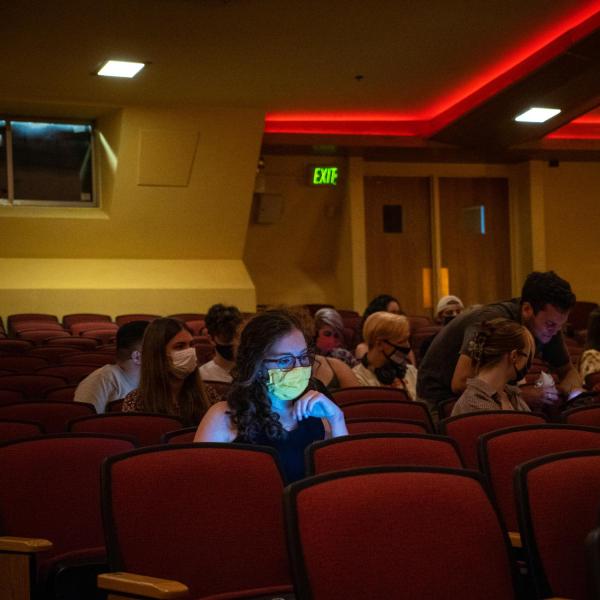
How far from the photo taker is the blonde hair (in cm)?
594

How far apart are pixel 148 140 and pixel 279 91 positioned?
71.7 inches

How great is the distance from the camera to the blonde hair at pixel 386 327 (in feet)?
19.5

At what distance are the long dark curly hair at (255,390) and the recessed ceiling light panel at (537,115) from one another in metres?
9.95

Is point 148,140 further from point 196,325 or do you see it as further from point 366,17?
point 366,17

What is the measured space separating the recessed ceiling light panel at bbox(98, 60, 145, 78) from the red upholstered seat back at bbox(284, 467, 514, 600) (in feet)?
30.0

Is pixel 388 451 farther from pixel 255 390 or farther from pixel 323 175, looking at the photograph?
pixel 323 175

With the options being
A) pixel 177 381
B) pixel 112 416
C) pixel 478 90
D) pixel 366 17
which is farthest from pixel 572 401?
pixel 478 90

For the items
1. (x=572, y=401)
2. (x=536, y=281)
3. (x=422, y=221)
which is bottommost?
(x=572, y=401)

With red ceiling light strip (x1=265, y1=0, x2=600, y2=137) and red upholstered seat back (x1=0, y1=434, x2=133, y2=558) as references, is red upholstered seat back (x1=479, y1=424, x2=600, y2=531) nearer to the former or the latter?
red upholstered seat back (x1=0, y1=434, x2=133, y2=558)

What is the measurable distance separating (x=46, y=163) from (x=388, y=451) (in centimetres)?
1143

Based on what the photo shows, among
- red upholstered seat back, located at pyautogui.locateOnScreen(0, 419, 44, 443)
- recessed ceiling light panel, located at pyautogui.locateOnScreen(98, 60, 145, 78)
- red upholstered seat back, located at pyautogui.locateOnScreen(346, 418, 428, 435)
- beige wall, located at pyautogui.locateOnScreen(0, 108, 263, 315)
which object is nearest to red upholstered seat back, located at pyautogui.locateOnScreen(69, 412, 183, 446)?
red upholstered seat back, located at pyautogui.locateOnScreen(0, 419, 44, 443)

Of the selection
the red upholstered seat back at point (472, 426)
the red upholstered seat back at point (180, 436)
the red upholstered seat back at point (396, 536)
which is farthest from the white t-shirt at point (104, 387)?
the red upholstered seat back at point (396, 536)

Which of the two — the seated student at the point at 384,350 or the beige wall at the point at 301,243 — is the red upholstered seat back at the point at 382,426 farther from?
the beige wall at the point at 301,243

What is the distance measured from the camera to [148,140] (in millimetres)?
13133
